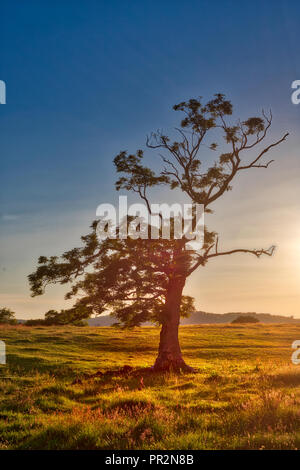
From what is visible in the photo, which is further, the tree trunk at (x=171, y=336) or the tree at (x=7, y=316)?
the tree at (x=7, y=316)

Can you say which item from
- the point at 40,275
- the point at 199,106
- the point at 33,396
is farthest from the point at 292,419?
the point at 199,106

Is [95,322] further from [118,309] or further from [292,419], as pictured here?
[292,419]

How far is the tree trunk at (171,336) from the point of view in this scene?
1088 inches

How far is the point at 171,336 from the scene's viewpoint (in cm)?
2831

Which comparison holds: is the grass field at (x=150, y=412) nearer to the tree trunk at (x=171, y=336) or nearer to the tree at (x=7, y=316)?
the tree trunk at (x=171, y=336)

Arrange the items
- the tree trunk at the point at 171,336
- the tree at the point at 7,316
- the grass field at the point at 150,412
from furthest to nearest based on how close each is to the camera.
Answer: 1. the tree at the point at 7,316
2. the tree trunk at the point at 171,336
3. the grass field at the point at 150,412

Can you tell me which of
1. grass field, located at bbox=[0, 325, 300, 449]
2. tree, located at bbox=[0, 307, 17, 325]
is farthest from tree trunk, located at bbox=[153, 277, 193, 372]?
tree, located at bbox=[0, 307, 17, 325]

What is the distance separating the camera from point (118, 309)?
26.9 meters

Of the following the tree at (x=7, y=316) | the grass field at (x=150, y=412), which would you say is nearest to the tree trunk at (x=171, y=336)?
the grass field at (x=150, y=412)

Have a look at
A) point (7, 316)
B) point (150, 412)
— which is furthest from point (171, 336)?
point (7, 316)

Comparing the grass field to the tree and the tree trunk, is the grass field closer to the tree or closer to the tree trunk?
the tree trunk

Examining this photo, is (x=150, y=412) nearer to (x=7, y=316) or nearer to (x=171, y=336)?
(x=171, y=336)

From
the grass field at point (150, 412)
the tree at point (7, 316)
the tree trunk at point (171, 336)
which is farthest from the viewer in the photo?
the tree at point (7, 316)
